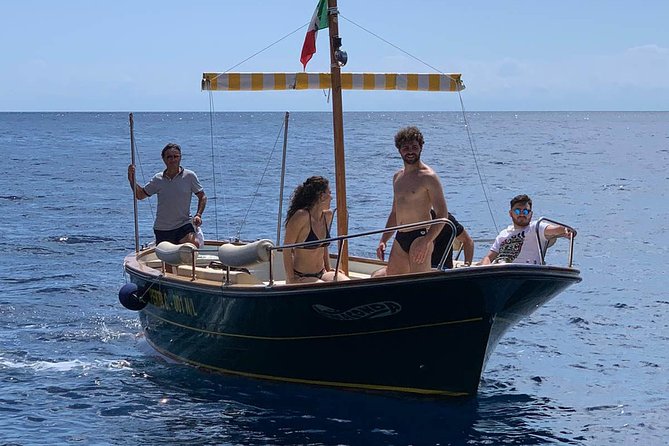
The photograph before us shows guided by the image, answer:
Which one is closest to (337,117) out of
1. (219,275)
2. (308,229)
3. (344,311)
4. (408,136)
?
(308,229)

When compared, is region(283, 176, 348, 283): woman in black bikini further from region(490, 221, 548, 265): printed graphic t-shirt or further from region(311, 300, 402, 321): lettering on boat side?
region(490, 221, 548, 265): printed graphic t-shirt

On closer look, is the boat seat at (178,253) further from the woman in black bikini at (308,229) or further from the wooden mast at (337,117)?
the wooden mast at (337,117)

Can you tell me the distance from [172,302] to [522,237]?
3896 millimetres

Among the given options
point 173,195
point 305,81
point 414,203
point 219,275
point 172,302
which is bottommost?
point 172,302

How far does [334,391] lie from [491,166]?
3989 centimetres

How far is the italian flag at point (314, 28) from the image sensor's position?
10.9m

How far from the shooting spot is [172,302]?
11.5 m

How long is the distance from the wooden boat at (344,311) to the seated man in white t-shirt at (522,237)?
38 centimetres

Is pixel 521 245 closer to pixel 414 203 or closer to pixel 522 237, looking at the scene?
pixel 522 237

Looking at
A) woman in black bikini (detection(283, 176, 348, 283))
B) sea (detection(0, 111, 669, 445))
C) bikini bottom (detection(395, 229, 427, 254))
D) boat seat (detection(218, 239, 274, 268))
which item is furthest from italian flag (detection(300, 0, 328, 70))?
A: bikini bottom (detection(395, 229, 427, 254))

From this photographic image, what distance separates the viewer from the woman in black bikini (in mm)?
10070

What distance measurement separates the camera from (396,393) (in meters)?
10.1

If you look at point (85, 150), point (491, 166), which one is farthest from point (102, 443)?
point (85, 150)

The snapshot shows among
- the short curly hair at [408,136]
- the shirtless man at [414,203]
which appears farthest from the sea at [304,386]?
the short curly hair at [408,136]
